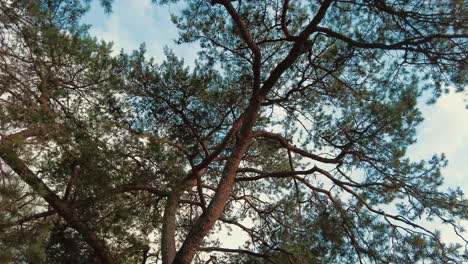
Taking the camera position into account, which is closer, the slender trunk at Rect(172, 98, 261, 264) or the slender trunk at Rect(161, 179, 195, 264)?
the slender trunk at Rect(172, 98, 261, 264)

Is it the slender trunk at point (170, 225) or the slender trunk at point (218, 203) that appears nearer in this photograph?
the slender trunk at point (218, 203)

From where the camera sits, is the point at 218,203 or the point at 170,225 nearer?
the point at 218,203

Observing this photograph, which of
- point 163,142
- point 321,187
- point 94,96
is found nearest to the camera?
point 94,96

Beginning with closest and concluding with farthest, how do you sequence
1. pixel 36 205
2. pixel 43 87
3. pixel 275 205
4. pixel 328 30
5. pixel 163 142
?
pixel 36 205 < pixel 43 87 < pixel 328 30 < pixel 163 142 < pixel 275 205

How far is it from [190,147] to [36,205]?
226cm

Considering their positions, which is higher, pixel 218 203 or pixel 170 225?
pixel 170 225

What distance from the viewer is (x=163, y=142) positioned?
4465 millimetres

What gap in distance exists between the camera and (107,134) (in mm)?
4309

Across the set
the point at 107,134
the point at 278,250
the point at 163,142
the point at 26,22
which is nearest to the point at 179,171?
the point at 163,142

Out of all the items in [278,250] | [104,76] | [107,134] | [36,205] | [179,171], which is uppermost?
[104,76]

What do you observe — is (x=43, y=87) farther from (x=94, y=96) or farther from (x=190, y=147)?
(x=190, y=147)

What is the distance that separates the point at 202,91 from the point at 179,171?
810 mm

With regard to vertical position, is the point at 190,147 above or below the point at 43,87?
above

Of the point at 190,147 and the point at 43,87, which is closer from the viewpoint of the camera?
the point at 43,87
